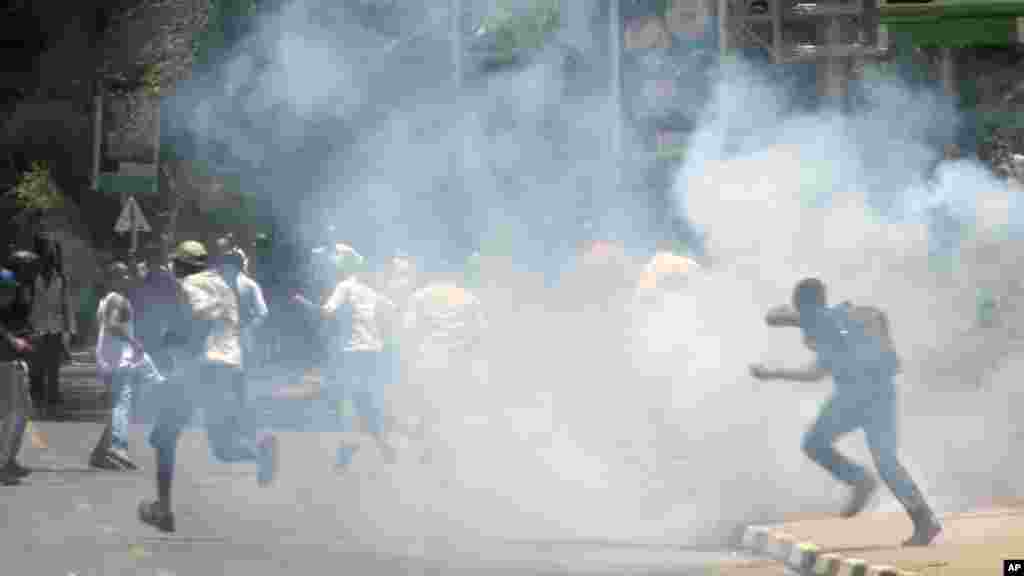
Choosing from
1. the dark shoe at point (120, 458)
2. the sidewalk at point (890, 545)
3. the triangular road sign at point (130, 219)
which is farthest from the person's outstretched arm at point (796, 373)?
the triangular road sign at point (130, 219)

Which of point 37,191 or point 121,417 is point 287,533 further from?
point 37,191

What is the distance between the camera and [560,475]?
1594cm

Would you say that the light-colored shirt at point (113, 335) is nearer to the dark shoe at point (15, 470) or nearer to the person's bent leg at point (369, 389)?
the dark shoe at point (15, 470)

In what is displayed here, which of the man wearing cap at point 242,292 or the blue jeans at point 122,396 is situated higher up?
the man wearing cap at point 242,292

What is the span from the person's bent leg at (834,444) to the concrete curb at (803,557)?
18.5 inches

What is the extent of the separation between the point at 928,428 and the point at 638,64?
4.60m

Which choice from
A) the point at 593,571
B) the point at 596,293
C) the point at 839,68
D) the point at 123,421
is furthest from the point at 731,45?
the point at 593,571

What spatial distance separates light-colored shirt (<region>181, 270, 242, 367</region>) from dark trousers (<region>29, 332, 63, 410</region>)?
6.79 m

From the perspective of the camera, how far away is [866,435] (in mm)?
11633

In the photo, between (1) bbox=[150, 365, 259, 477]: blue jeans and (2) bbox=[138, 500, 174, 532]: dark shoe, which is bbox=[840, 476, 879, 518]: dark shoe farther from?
(2) bbox=[138, 500, 174, 532]: dark shoe

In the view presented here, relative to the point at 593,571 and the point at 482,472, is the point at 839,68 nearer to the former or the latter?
the point at 482,472

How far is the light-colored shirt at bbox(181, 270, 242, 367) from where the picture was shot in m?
12.5

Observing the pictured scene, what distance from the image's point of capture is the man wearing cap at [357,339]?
16578mm

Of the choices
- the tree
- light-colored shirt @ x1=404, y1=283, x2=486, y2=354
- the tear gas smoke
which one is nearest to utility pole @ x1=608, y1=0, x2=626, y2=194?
the tear gas smoke
